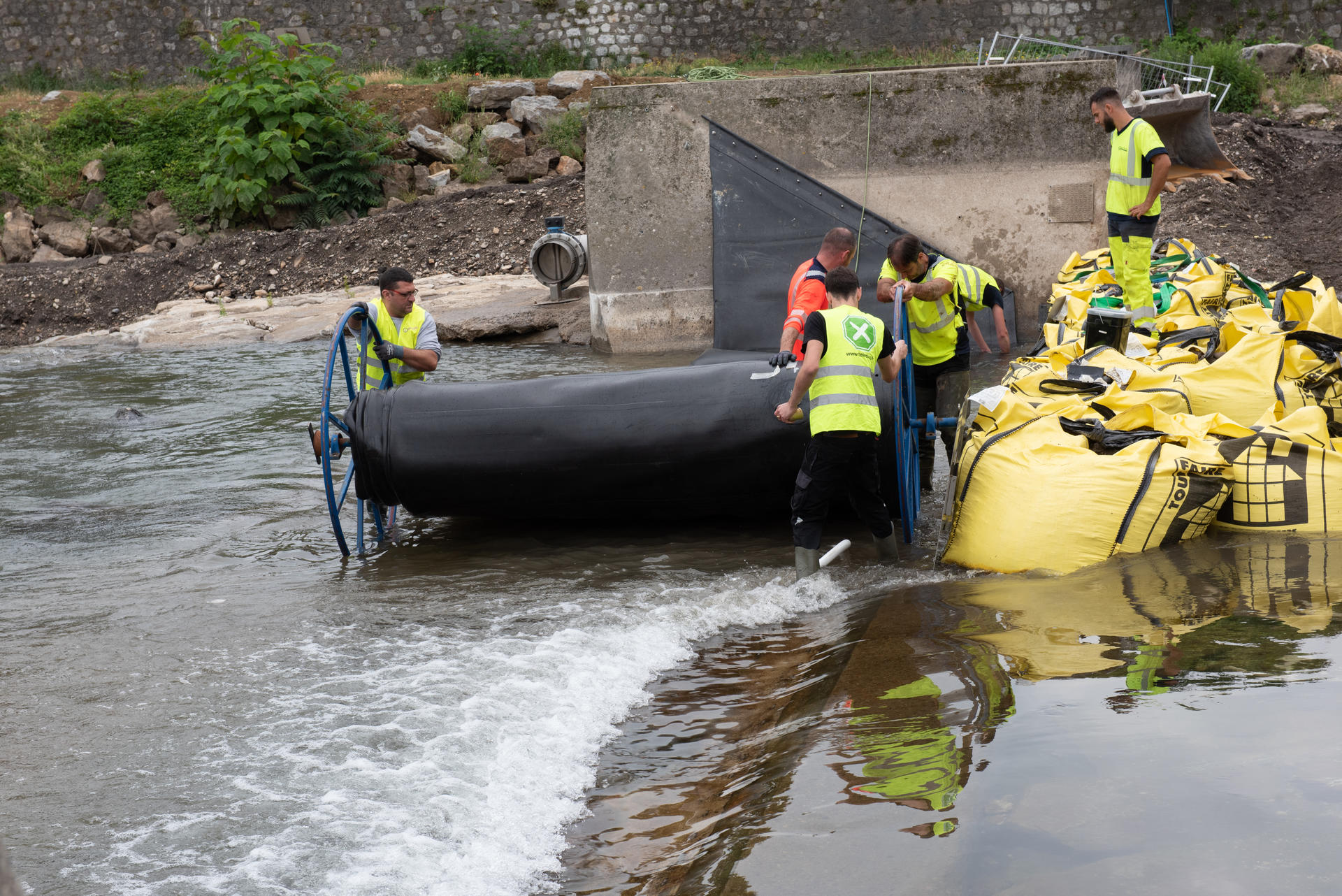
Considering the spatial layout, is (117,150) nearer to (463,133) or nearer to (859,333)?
(463,133)

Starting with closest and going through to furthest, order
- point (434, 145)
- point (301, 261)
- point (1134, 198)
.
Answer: point (1134, 198), point (301, 261), point (434, 145)

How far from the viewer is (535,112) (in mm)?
18859

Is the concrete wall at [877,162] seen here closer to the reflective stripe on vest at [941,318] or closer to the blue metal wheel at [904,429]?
the reflective stripe on vest at [941,318]

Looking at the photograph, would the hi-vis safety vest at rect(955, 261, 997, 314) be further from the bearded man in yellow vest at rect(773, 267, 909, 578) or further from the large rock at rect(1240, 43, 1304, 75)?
the large rock at rect(1240, 43, 1304, 75)

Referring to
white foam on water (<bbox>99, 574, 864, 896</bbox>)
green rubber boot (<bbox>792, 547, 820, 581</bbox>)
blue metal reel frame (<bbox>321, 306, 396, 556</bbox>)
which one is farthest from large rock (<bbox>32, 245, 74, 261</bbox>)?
green rubber boot (<bbox>792, 547, 820, 581</bbox>)

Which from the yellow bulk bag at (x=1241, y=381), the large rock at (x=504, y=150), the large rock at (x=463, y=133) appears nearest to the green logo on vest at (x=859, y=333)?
the yellow bulk bag at (x=1241, y=381)

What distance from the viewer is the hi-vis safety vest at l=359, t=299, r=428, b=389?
5.89 m

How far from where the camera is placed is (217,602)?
4.84 meters

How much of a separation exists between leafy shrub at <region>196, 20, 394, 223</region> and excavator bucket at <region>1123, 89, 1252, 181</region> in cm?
1170

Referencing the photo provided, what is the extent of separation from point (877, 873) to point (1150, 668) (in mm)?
1239

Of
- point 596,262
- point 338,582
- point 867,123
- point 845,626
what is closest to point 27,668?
point 338,582

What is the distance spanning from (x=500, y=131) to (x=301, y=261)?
458cm

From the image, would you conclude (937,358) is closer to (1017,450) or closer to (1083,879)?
(1017,450)

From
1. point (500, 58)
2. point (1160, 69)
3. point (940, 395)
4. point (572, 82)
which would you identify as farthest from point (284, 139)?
point (1160, 69)
